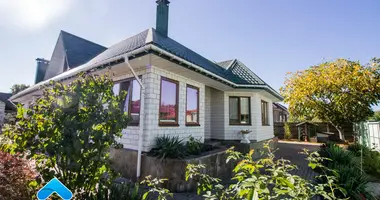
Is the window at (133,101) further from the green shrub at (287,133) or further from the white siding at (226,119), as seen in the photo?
the green shrub at (287,133)

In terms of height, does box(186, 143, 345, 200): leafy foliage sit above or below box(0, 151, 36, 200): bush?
above

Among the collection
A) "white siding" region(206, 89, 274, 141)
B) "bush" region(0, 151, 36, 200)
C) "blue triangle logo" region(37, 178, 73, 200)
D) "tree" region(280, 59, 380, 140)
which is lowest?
"bush" region(0, 151, 36, 200)

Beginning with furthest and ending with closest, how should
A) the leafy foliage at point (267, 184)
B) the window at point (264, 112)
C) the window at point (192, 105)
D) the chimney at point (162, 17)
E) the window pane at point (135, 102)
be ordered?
the window at point (264, 112) → the chimney at point (162, 17) → the window at point (192, 105) → the window pane at point (135, 102) → the leafy foliage at point (267, 184)

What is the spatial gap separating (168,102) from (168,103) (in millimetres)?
35

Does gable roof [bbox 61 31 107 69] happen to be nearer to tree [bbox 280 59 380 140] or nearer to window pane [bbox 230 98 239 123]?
window pane [bbox 230 98 239 123]

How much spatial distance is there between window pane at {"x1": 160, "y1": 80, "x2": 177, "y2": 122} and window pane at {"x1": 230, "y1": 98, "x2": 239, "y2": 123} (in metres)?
4.07

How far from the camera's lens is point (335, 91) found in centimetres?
1321

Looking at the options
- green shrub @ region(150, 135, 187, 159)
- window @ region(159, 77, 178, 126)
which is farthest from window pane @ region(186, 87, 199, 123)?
green shrub @ region(150, 135, 187, 159)

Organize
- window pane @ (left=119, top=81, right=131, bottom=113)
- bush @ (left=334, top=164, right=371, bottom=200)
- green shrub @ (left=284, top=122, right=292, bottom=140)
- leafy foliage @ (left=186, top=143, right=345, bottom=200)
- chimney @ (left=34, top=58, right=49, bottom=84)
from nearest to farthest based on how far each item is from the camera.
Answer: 1. leafy foliage @ (left=186, top=143, right=345, bottom=200)
2. bush @ (left=334, top=164, right=371, bottom=200)
3. window pane @ (left=119, top=81, right=131, bottom=113)
4. chimney @ (left=34, top=58, right=49, bottom=84)
5. green shrub @ (left=284, top=122, right=292, bottom=140)

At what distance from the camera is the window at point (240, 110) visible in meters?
9.33

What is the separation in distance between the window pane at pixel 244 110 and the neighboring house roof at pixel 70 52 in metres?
9.88

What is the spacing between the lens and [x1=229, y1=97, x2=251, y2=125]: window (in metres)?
9.33

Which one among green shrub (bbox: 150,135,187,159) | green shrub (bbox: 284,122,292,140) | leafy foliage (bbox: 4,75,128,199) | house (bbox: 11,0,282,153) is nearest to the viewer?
leafy foliage (bbox: 4,75,128,199)

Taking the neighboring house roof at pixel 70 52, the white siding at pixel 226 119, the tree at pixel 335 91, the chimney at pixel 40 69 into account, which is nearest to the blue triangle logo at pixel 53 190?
the white siding at pixel 226 119
